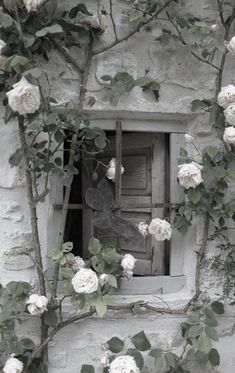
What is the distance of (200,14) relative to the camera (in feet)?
7.07

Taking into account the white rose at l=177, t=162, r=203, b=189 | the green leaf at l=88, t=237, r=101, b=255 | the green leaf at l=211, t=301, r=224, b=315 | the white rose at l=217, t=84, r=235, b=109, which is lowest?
the green leaf at l=211, t=301, r=224, b=315

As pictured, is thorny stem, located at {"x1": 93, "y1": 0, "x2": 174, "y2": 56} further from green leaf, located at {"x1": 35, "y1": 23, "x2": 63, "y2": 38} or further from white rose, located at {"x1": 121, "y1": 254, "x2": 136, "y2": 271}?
white rose, located at {"x1": 121, "y1": 254, "x2": 136, "y2": 271}

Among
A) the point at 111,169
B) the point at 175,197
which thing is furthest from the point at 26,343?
the point at 175,197

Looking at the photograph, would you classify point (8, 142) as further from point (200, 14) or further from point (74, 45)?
point (200, 14)

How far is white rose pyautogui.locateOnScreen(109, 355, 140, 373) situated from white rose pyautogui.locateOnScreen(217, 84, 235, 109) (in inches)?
40.5

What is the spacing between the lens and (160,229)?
2051 mm

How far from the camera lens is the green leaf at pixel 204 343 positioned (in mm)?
1955

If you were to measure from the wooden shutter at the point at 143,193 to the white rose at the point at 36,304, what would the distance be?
0.43 m

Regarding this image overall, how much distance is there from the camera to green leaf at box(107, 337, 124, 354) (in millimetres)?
1998

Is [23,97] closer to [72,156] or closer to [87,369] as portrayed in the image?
[72,156]

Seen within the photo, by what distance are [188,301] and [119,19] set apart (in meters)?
1.18

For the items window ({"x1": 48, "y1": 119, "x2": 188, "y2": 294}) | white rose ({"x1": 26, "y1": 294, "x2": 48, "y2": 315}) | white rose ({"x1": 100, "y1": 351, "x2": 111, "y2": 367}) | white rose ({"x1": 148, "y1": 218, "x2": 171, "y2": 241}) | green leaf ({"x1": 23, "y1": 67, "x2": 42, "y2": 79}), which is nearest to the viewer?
green leaf ({"x1": 23, "y1": 67, "x2": 42, "y2": 79})

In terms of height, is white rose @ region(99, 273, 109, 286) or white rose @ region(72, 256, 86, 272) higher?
white rose @ region(72, 256, 86, 272)

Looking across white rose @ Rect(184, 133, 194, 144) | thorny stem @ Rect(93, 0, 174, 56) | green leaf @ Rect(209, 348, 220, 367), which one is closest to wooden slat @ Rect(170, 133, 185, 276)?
white rose @ Rect(184, 133, 194, 144)
